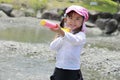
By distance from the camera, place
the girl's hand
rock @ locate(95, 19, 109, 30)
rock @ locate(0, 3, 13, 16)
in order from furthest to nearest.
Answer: rock @ locate(0, 3, 13, 16)
rock @ locate(95, 19, 109, 30)
the girl's hand

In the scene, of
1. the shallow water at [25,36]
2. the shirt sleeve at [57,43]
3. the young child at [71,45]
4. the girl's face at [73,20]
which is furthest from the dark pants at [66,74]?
the shallow water at [25,36]

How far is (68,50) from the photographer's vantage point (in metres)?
4.71

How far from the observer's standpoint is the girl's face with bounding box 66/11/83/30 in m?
4.67

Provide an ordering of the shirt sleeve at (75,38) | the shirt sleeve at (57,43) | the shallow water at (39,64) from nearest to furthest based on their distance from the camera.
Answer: the shirt sleeve at (75,38) < the shirt sleeve at (57,43) < the shallow water at (39,64)

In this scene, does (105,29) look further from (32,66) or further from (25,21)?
(32,66)

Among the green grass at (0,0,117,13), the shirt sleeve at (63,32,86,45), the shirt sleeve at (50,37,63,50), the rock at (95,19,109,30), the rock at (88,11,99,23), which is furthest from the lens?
the green grass at (0,0,117,13)

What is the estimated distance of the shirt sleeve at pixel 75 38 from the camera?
4.43m

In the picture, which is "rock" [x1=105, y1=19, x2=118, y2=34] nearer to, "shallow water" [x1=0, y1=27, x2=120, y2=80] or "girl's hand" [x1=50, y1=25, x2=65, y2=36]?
"shallow water" [x1=0, y1=27, x2=120, y2=80]

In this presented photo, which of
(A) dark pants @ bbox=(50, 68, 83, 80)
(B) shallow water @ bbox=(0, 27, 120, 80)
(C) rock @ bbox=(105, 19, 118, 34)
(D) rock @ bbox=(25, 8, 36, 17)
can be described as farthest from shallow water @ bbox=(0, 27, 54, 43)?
(A) dark pants @ bbox=(50, 68, 83, 80)

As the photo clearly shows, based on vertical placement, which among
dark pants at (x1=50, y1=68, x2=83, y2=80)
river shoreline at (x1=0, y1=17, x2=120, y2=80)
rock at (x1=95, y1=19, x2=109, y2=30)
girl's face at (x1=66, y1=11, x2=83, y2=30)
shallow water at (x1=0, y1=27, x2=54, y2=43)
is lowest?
rock at (x1=95, y1=19, x2=109, y2=30)

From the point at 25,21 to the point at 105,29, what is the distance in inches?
251

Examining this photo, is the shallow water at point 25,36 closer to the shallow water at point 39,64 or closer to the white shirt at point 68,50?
the shallow water at point 39,64

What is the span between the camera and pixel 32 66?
10977mm

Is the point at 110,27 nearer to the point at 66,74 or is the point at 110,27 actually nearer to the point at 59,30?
the point at 66,74
